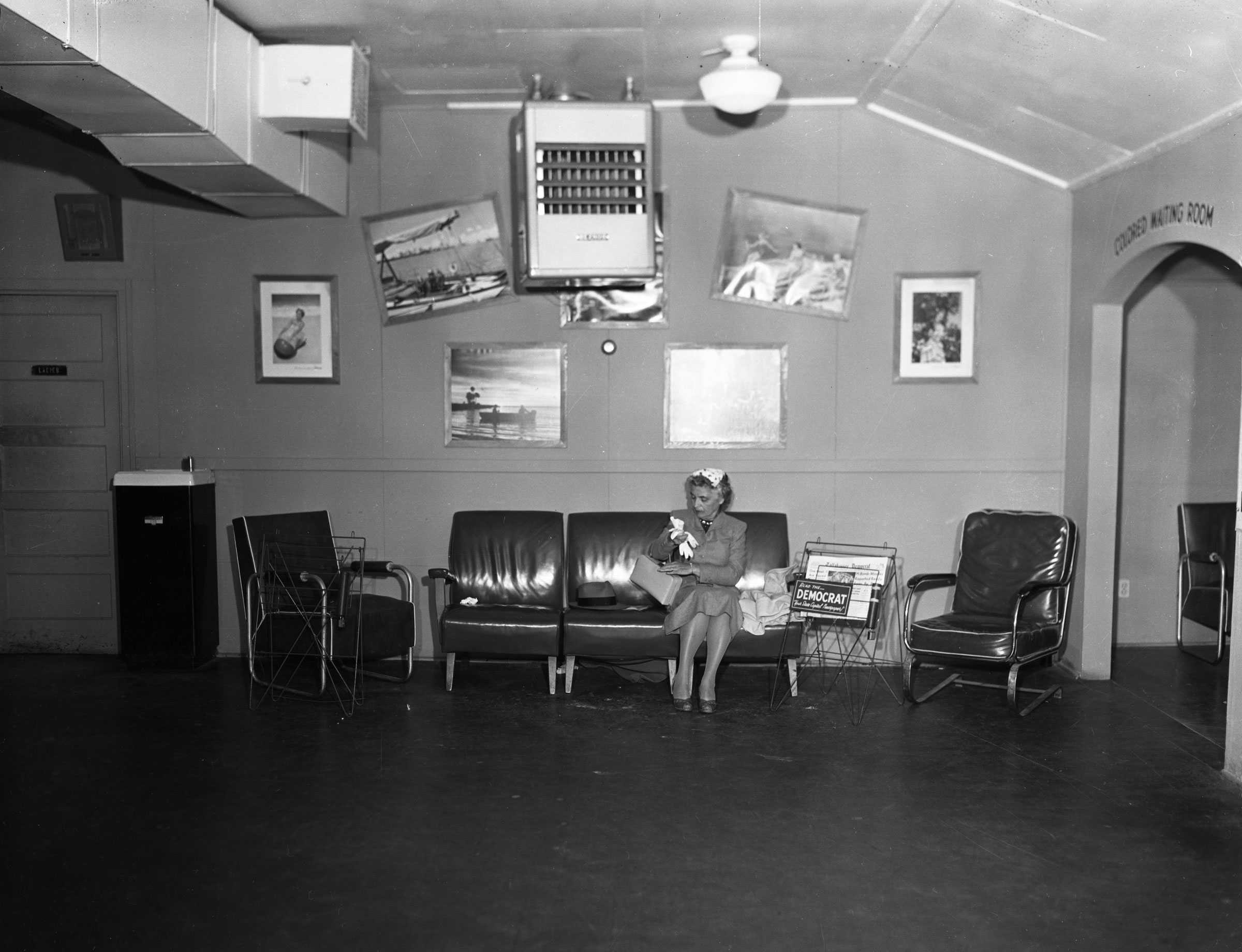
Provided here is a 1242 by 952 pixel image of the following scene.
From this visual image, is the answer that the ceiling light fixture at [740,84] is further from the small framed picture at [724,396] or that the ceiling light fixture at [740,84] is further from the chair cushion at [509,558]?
the chair cushion at [509,558]

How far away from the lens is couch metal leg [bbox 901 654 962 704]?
6.18m

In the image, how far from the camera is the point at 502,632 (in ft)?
20.4

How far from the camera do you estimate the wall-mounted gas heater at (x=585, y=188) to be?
546 centimetres

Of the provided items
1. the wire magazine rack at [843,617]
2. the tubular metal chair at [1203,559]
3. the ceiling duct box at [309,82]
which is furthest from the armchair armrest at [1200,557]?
the ceiling duct box at [309,82]

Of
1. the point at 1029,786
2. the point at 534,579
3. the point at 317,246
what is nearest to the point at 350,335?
the point at 317,246

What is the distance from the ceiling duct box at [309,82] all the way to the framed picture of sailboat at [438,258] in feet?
5.21

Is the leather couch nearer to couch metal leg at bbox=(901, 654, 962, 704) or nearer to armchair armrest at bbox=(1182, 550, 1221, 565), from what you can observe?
couch metal leg at bbox=(901, 654, 962, 704)

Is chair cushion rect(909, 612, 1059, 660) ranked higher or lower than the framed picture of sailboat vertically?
lower

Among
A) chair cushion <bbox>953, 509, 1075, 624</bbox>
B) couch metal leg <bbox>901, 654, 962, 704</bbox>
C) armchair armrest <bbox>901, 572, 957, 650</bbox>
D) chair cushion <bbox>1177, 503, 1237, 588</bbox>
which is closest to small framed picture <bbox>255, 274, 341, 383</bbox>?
armchair armrest <bbox>901, 572, 957, 650</bbox>

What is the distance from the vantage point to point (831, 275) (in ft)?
23.4

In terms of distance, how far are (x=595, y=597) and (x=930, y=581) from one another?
1960mm

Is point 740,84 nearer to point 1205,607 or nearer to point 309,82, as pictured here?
point 309,82

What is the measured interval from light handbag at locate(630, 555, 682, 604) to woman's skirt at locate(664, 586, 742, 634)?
10cm

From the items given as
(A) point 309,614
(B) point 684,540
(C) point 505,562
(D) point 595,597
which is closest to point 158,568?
(A) point 309,614
